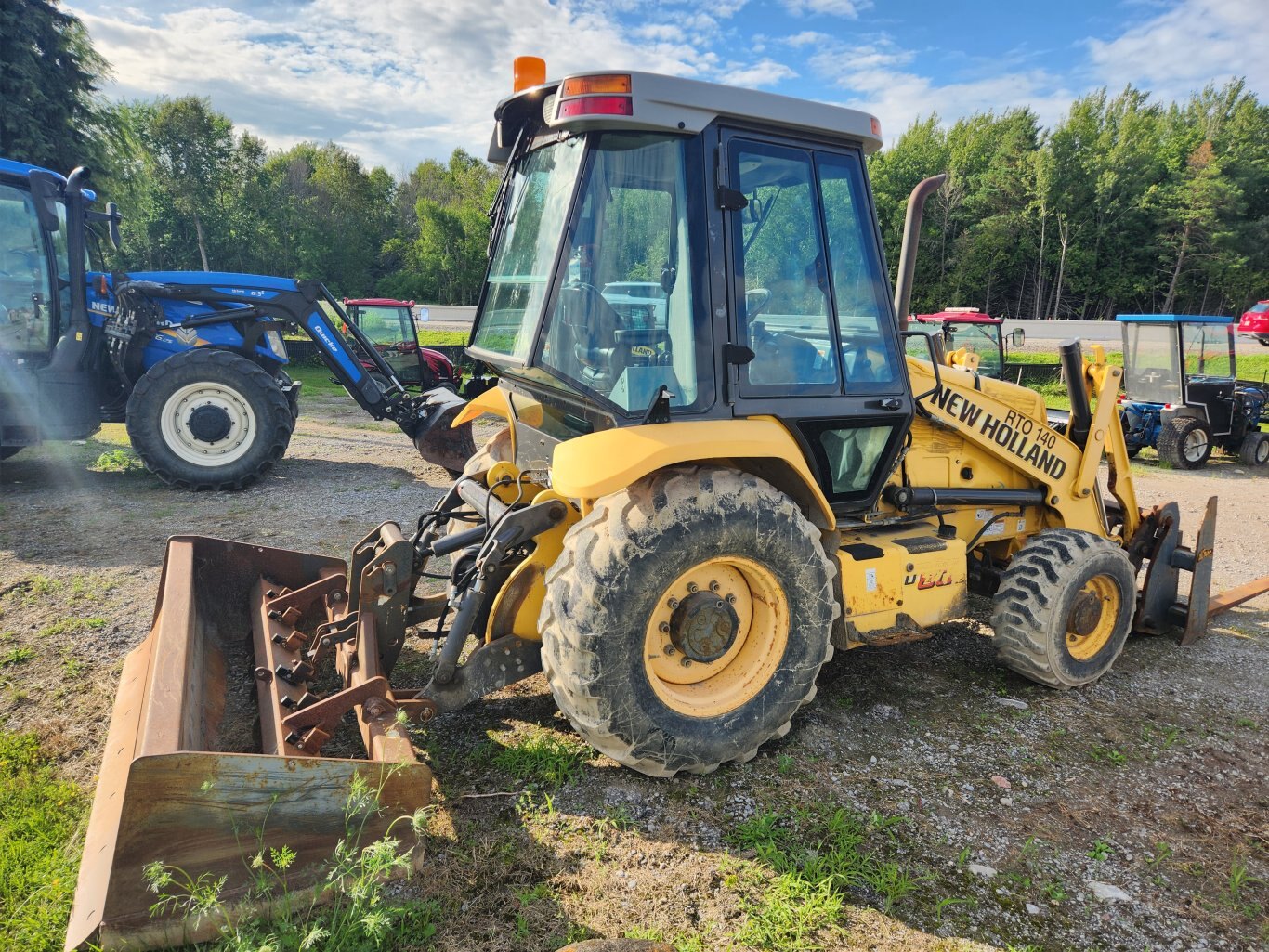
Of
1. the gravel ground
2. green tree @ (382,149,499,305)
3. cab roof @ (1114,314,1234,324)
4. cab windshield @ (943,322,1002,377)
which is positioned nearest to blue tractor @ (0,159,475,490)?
the gravel ground

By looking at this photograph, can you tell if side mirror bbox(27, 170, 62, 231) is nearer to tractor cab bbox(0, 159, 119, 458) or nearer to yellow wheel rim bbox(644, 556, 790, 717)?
tractor cab bbox(0, 159, 119, 458)

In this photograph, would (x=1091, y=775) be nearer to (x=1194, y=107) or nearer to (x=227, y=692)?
(x=227, y=692)

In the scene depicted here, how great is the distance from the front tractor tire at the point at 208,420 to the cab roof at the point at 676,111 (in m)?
5.32

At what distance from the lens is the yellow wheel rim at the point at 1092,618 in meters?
3.86

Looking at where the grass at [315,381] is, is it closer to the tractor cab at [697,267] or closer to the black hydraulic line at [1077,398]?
the tractor cab at [697,267]

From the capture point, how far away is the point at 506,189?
142 inches

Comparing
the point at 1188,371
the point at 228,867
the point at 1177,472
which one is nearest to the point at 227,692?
the point at 228,867

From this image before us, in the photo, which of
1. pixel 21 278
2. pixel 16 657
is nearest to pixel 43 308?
pixel 21 278

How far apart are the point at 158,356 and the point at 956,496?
762 centimetres

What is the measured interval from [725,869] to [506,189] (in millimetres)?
3038

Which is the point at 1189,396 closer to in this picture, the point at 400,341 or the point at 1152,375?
the point at 1152,375

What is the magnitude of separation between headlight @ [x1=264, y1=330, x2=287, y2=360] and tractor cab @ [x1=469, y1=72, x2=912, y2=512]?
5748 mm

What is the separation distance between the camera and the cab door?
3.01 meters

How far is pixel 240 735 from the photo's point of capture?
10.1 ft
